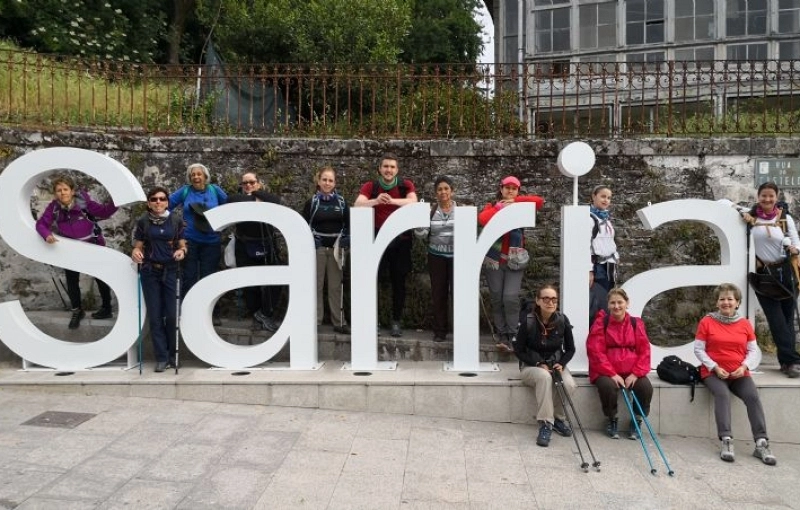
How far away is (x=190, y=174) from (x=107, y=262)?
1.15m

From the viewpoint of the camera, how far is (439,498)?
13.3 feet

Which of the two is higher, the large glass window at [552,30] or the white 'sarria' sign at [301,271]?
the large glass window at [552,30]

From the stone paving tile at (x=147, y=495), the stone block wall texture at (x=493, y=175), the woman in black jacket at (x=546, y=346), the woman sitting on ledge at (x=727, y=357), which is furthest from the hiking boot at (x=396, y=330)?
the stone paving tile at (x=147, y=495)

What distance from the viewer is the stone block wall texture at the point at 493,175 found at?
7336 mm

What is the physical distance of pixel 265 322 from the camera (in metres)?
6.82

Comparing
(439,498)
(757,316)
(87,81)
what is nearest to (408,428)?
(439,498)

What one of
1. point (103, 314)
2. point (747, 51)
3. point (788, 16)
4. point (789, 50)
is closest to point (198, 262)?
point (103, 314)

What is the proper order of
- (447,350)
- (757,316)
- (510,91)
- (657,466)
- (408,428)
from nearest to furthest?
(657,466) → (408,428) → (447,350) → (757,316) → (510,91)

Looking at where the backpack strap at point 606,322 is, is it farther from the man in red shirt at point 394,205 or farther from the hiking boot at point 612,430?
the man in red shirt at point 394,205

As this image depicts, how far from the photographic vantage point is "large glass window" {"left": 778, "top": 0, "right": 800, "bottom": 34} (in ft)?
39.8

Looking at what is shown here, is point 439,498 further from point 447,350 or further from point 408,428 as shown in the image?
point 447,350

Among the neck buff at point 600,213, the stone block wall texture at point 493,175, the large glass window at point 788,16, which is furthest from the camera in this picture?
the large glass window at point 788,16

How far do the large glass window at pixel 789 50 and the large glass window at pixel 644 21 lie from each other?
209cm

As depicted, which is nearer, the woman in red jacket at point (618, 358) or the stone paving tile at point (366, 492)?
the stone paving tile at point (366, 492)
